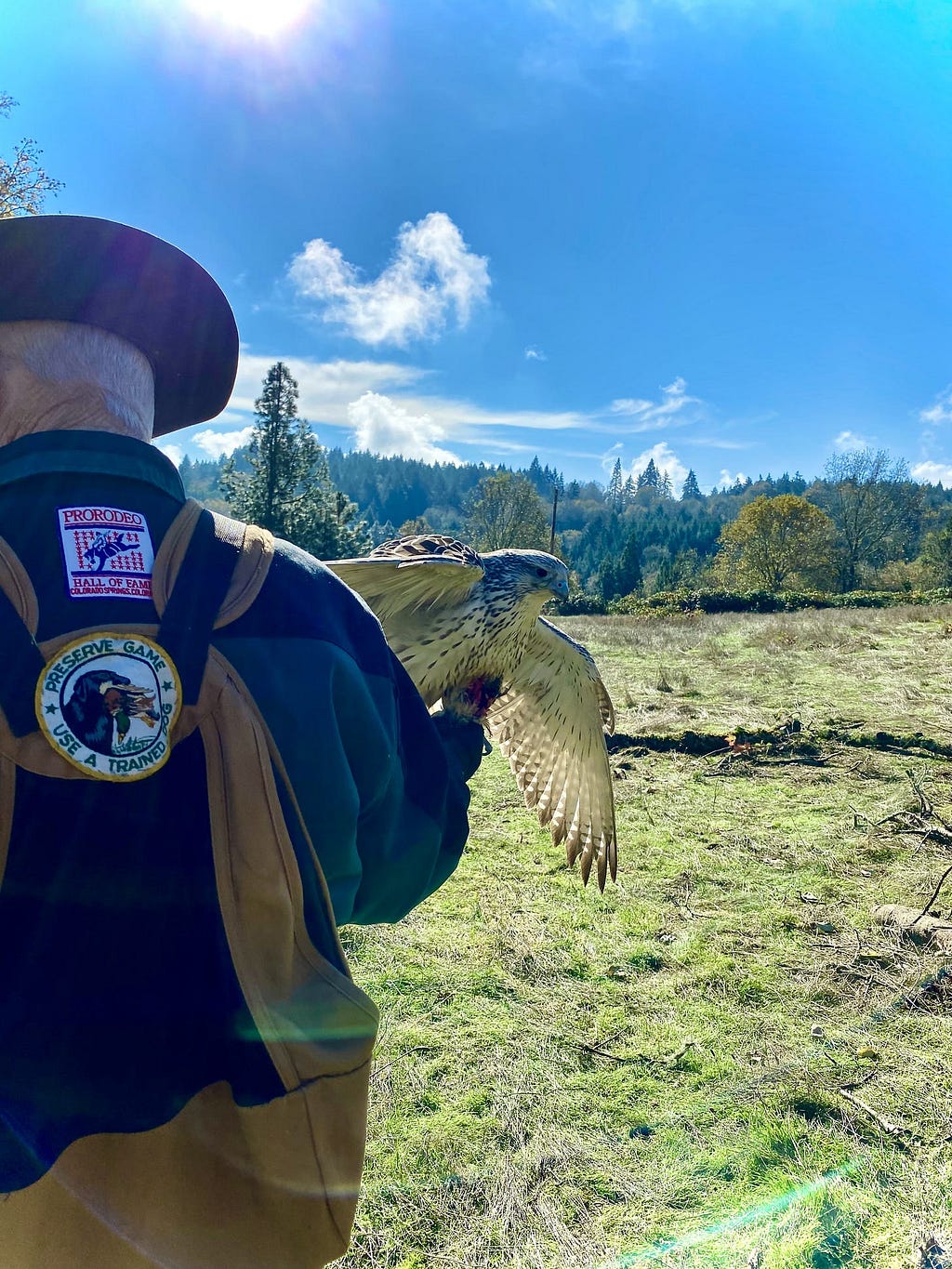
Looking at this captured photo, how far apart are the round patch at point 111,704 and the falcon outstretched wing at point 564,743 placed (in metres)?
3.02

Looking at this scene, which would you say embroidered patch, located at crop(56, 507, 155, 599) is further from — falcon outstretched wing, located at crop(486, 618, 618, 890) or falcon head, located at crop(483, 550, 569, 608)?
falcon outstretched wing, located at crop(486, 618, 618, 890)

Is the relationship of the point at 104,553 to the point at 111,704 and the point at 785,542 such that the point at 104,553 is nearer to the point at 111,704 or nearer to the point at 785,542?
the point at 111,704

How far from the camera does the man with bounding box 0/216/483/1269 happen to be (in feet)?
2.92

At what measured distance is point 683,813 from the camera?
622 cm

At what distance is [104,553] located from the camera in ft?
3.05

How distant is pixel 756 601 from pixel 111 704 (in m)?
31.1

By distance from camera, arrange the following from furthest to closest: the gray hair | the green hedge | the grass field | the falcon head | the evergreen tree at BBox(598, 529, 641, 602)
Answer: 1. the evergreen tree at BBox(598, 529, 641, 602)
2. the green hedge
3. the falcon head
4. the grass field
5. the gray hair

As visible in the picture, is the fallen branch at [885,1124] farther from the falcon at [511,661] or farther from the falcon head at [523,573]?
the falcon head at [523,573]

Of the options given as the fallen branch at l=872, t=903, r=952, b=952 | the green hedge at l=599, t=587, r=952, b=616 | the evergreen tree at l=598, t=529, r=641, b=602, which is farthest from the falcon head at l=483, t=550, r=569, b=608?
the evergreen tree at l=598, t=529, r=641, b=602

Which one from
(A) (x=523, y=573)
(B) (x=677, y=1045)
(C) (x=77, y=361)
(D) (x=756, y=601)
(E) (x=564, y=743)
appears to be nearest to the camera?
(C) (x=77, y=361)

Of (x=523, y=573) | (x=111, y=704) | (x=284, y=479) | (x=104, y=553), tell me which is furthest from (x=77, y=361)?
(x=284, y=479)

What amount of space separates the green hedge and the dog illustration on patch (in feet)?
93.1

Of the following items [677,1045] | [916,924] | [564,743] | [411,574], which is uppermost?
[411,574]

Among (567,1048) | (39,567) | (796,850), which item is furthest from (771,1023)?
(39,567)
